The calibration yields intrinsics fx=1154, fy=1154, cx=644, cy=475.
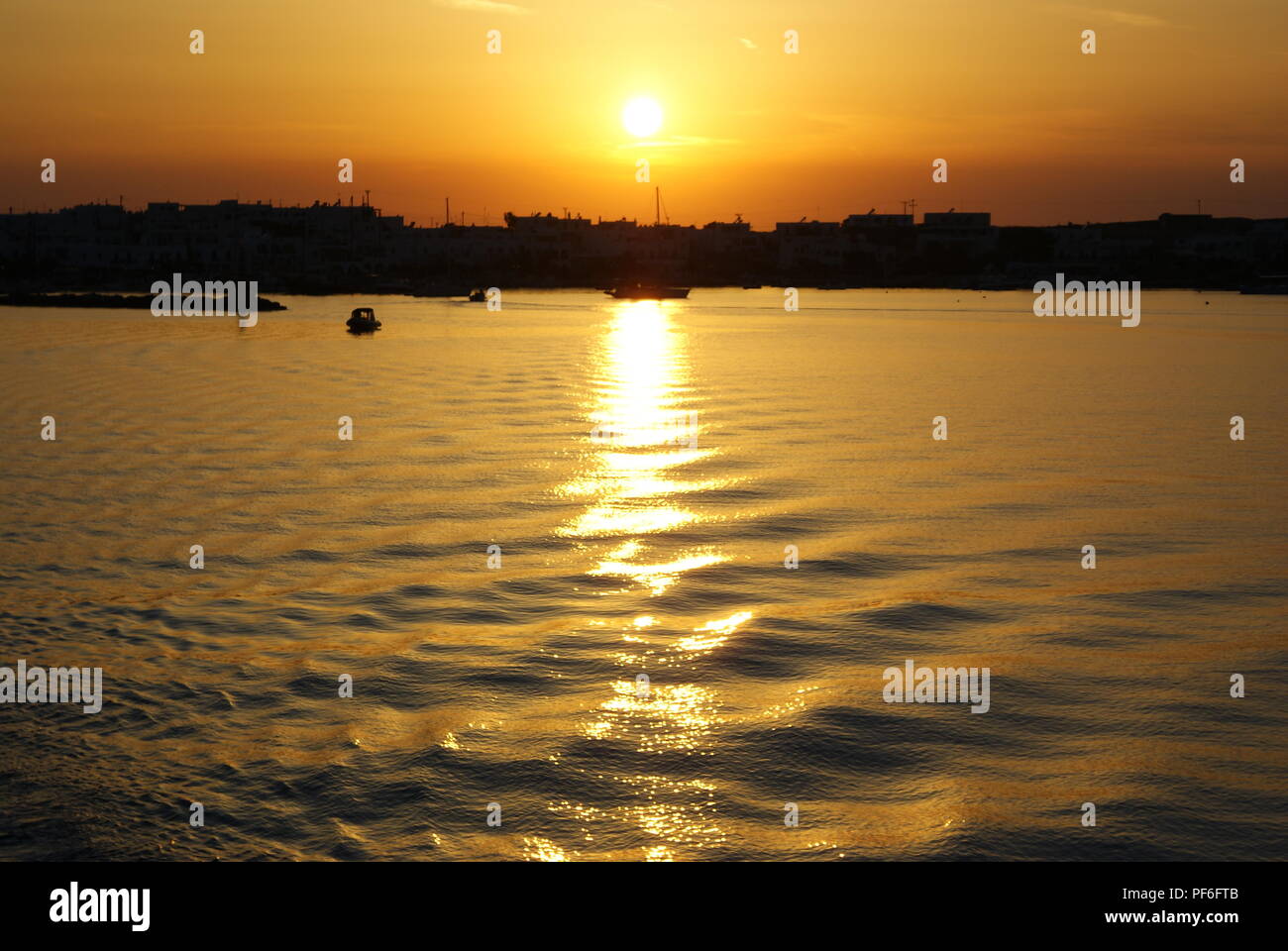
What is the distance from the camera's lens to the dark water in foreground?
8.02m

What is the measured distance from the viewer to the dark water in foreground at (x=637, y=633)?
316 inches

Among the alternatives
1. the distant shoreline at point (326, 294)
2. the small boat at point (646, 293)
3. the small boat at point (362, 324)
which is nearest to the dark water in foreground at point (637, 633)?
the small boat at point (362, 324)

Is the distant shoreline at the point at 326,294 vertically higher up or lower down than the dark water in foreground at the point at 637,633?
higher up

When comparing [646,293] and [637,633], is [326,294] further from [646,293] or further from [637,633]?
[637,633]

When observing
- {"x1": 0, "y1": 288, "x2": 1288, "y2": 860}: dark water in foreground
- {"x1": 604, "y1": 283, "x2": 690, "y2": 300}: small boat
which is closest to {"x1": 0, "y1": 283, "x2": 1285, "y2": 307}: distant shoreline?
{"x1": 604, "y1": 283, "x2": 690, "y2": 300}: small boat

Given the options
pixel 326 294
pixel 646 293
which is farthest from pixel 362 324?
pixel 646 293

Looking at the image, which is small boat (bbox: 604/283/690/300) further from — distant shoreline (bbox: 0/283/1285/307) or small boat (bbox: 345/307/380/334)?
small boat (bbox: 345/307/380/334)

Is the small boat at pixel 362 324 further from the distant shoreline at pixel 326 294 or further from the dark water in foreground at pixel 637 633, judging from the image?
the dark water in foreground at pixel 637 633
